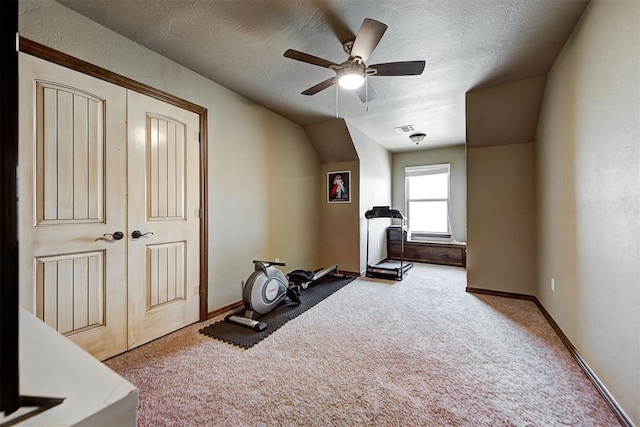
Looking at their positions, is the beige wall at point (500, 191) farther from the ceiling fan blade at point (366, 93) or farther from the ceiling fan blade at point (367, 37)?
the ceiling fan blade at point (367, 37)

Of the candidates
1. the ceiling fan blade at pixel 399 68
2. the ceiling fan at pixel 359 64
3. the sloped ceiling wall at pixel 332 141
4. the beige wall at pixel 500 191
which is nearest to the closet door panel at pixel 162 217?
the ceiling fan at pixel 359 64

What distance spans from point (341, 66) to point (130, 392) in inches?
87.8

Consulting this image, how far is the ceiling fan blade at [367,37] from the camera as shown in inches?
68.0

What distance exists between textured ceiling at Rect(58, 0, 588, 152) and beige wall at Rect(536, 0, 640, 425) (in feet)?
1.14

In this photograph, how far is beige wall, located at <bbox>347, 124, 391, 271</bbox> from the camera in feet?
15.5

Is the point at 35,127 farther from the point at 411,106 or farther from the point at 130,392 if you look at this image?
the point at 411,106

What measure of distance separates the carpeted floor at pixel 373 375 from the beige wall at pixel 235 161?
103 cm

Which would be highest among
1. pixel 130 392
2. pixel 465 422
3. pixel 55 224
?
pixel 55 224

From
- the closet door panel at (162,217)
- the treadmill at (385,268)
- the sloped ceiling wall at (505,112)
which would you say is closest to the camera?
the closet door panel at (162,217)

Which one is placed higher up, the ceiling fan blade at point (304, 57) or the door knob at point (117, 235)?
the ceiling fan blade at point (304, 57)

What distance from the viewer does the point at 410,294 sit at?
12.0ft

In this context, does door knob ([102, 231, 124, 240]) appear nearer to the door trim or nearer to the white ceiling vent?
the door trim

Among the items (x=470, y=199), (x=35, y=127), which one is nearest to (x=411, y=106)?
(x=470, y=199)

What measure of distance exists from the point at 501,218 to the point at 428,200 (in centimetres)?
246
